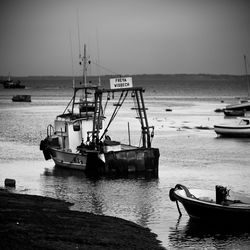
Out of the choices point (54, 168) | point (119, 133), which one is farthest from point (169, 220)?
point (119, 133)

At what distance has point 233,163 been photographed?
4659 centimetres

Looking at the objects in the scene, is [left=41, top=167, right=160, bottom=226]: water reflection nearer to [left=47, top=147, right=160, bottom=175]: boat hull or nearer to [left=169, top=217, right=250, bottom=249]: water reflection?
[left=47, top=147, right=160, bottom=175]: boat hull

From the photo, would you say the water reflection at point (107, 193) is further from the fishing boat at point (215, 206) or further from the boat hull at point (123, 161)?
the fishing boat at point (215, 206)

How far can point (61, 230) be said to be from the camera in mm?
21641

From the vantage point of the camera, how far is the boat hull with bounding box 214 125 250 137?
65113 millimetres

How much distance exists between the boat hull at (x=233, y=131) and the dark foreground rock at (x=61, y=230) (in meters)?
40.6

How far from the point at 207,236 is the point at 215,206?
1.29 metres

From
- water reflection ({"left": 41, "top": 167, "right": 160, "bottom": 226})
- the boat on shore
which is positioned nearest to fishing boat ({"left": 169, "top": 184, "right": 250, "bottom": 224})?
water reflection ({"left": 41, "top": 167, "right": 160, "bottom": 226})

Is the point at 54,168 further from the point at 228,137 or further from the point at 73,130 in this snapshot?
the point at 228,137

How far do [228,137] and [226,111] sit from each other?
3449cm

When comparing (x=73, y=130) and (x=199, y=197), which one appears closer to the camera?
(x=199, y=197)

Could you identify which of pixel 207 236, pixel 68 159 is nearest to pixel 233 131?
pixel 68 159

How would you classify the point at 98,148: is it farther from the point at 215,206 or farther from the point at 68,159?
the point at 215,206

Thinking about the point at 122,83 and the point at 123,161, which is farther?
the point at 122,83
